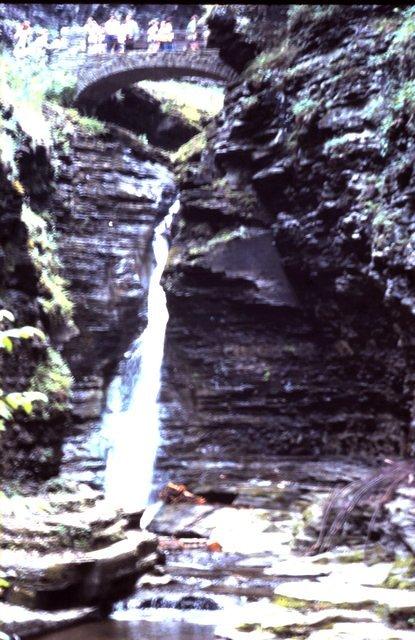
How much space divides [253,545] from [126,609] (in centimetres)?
370

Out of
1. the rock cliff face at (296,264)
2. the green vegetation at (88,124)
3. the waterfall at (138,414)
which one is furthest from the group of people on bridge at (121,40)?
the waterfall at (138,414)

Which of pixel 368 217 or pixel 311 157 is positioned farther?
pixel 311 157

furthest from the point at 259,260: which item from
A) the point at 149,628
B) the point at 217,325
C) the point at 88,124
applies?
the point at 149,628

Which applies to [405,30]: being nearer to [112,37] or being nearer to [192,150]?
[192,150]

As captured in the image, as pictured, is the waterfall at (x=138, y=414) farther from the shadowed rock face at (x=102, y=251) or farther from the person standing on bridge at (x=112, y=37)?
the person standing on bridge at (x=112, y=37)

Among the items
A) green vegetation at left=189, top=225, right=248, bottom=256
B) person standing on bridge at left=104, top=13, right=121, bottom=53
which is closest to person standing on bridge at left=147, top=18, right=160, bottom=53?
person standing on bridge at left=104, top=13, right=121, bottom=53

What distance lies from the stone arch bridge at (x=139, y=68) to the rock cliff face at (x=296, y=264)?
2263 mm

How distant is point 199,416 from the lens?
15977mm

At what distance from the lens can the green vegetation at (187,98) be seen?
23.0 m

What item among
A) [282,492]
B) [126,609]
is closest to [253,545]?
[282,492]

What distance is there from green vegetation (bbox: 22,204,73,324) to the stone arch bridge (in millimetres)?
6774

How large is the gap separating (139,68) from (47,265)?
29.3 ft

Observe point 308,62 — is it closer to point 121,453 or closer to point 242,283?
point 242,283

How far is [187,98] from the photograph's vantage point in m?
24.5
